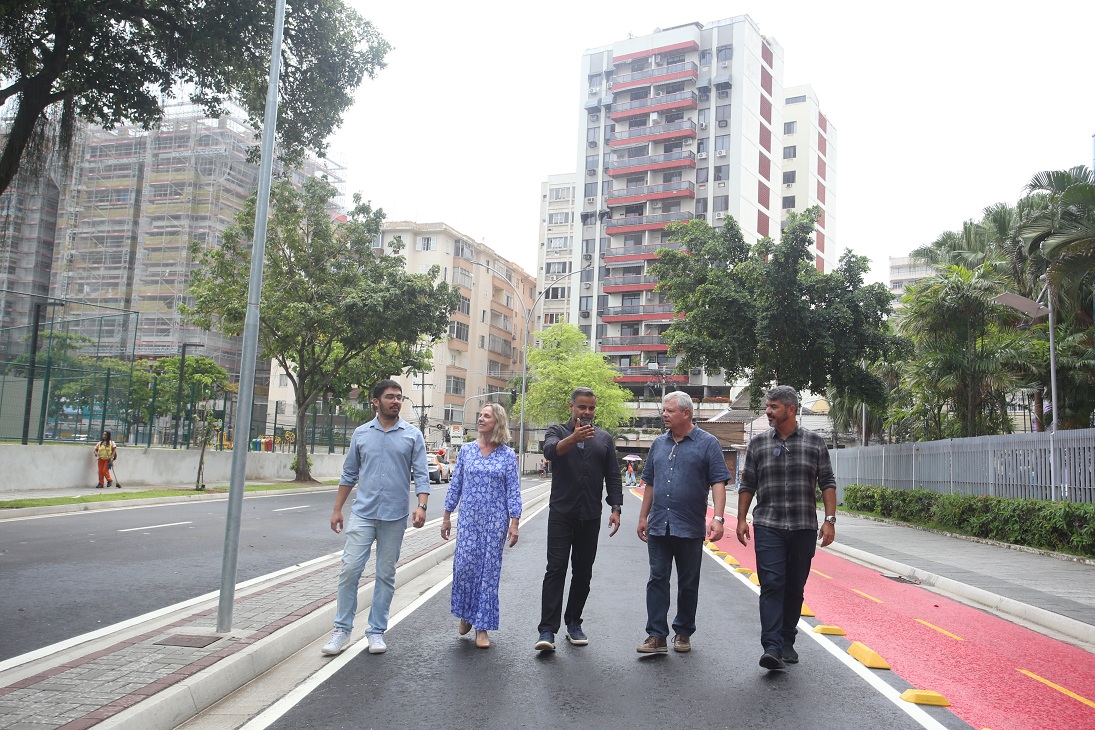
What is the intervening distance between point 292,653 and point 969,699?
4613mm

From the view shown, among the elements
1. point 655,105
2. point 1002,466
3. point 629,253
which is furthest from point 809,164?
point 1002,466

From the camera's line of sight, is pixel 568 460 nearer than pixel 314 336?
Yes

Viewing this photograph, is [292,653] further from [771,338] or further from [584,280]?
[584,280]

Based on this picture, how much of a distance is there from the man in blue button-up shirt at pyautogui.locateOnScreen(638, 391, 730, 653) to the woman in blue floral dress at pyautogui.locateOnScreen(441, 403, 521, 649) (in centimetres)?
105

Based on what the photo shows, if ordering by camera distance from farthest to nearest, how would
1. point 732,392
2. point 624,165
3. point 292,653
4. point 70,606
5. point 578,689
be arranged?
1. point 624,165
2. point 732,392
3. point 70,606
4. point 292,653
5. point 578,689

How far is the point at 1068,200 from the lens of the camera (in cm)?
1783

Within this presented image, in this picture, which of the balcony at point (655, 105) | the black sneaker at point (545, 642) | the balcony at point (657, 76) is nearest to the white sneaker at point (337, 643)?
the black sneaker at point (545, 642)

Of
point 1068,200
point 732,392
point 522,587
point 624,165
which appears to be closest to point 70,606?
point 522,587

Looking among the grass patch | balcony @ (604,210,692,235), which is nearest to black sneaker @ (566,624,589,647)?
the grass patch

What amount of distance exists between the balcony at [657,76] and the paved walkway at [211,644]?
7008cm

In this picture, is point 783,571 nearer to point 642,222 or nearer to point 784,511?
point 784,511

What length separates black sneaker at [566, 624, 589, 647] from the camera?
6.93m

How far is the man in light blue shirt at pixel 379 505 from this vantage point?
6.56 meters

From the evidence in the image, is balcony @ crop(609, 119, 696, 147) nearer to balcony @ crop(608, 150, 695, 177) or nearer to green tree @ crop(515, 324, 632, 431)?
balcony @ crop(608, 150, 695, 177)
